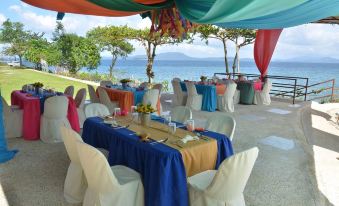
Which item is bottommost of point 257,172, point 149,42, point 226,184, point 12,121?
point 257,172

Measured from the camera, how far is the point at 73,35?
17.0 meters

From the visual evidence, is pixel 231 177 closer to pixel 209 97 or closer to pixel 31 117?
pixel 31 117

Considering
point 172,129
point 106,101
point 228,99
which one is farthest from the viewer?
point 228,99

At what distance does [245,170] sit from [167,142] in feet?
2.58

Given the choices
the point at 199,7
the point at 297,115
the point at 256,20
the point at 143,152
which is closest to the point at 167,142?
the point at 143,152

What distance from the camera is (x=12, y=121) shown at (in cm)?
479

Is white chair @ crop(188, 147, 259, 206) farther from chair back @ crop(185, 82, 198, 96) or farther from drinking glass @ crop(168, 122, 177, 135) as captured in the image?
chair back @ crop(185, 82, 198, 96)

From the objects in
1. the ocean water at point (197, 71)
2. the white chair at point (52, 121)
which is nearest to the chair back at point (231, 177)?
the white chair at point (52, 121)

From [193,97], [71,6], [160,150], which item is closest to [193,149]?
[160,150]

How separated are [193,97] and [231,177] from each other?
551 cm

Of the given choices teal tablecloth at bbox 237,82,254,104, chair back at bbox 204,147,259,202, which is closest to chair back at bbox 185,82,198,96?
teal tablecloth at bbox 237,82,254,104

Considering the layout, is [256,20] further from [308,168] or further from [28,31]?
[28,31]

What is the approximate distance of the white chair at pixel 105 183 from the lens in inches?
88.1

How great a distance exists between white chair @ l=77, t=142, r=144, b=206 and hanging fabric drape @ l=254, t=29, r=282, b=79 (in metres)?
7.65
